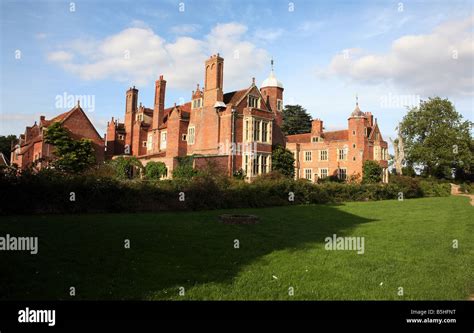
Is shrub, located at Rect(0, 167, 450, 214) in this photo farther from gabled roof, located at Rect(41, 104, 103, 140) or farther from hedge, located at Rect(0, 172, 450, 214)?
gabled roof, located at Rect(41, 104, 103, 140)

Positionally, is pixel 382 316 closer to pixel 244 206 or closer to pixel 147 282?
pixel 147 282

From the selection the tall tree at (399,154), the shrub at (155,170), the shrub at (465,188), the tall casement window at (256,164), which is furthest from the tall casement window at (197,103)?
the shrub at (465,188)

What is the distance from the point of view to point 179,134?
40875mm

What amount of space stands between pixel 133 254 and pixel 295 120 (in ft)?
224

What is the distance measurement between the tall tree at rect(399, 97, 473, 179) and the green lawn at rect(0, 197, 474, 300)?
4460cm

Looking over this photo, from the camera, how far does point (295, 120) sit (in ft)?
244

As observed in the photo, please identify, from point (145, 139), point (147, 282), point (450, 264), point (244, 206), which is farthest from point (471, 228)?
point (145, 139)

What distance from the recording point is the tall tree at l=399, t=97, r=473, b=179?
51.3m

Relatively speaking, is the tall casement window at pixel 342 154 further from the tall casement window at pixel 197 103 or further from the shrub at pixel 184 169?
the shrub at pixel 184 169

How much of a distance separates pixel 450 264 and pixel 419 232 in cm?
483

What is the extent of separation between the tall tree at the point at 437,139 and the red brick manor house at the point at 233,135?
6.46 meters

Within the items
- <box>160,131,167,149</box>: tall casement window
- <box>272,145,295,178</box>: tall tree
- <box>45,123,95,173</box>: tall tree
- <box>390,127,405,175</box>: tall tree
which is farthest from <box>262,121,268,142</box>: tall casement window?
<box>390,127,405,175</box>: tall tree

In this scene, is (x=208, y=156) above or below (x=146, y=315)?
above

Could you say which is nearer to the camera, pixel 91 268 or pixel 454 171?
pixel 91 268
